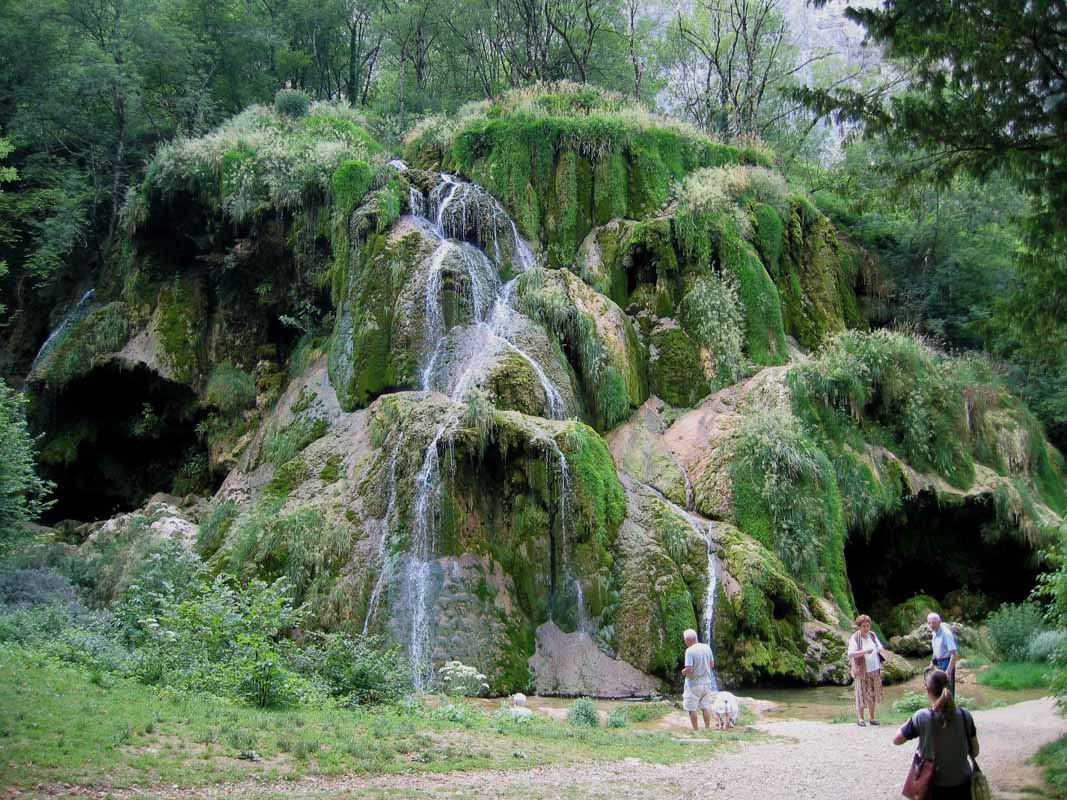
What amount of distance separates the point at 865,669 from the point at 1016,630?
6.86 m

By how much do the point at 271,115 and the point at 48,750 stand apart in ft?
77.4

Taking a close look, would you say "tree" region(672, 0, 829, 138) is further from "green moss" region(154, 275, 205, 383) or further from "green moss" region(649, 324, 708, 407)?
"green moss" region(154, 275, 205, 383)

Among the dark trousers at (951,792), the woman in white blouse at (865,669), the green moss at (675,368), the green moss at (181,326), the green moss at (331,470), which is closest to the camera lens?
the dark trousers at (951,792)

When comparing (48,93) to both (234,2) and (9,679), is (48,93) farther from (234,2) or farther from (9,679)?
(9,679)

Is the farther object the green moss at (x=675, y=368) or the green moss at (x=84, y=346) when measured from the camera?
the green moss at (x=84, y=346)

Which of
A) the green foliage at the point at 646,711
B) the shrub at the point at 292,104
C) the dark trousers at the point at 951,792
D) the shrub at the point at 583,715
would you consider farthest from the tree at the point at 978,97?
the shrub at the point at 292,104

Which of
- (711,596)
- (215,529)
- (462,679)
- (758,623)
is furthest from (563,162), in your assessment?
(462,679)

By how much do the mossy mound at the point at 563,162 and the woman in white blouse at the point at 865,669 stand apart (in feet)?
42.3

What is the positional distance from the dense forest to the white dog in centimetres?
135

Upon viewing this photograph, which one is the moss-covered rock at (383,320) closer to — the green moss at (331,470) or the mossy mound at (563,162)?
the green moss at (331,470)

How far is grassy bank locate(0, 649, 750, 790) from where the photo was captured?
6812mm

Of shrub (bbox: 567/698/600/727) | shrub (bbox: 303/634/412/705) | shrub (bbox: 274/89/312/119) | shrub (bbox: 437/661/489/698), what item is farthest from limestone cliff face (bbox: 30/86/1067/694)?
shrub (bbox: 274/89/312/119)

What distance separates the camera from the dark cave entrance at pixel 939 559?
18.8 m

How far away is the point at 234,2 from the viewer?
3344 cm
